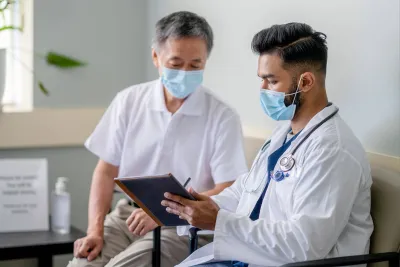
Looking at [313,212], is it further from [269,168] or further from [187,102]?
[187,102]

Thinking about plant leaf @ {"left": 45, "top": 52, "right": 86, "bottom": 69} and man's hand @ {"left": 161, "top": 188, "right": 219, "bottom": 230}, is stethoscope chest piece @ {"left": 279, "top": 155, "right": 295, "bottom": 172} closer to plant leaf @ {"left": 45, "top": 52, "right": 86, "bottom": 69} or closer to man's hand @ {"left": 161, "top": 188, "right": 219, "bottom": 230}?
man's hand @ {"left": 161, "top": 188, "right": 219, "bottom": 230}

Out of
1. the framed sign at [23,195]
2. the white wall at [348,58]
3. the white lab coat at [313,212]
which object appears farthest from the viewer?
the framed sign at [23,195]

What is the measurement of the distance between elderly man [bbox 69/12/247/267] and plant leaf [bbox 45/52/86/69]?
2.75 feet

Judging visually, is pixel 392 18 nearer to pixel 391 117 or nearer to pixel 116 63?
pixel 391 117

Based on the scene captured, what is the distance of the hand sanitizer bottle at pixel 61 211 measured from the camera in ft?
11.1

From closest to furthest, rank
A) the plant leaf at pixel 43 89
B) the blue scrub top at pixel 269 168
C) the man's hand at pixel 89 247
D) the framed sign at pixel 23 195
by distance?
the blue scrub top at pixel 269 168 → the man's hand at pixel 89 247 → the framed sign at pixel 23 195 → the plant leaf at pixel 43 89

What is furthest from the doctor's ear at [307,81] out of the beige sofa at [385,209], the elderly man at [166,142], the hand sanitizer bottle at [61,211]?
the hand sanitizer bottle at [61,211]

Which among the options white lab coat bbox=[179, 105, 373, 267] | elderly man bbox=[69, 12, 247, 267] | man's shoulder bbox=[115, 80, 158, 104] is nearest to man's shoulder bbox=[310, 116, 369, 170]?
white lab coat bbox=[179, 105, 373, 267]

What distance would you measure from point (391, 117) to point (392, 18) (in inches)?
13.1

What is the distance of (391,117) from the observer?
2.58 m

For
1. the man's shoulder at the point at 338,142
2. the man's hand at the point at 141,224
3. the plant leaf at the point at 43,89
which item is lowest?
the man's hand at the point at 141,224

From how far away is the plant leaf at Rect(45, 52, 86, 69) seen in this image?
385 cm

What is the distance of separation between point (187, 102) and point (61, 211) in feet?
2.76

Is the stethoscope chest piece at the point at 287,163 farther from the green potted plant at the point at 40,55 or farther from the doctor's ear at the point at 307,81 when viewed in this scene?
the green potted plant at the point at 40,55
